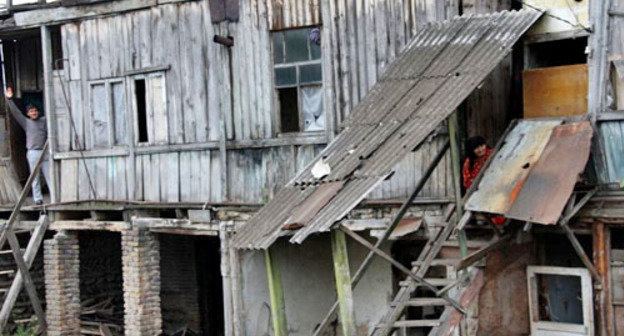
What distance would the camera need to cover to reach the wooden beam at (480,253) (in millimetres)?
13477

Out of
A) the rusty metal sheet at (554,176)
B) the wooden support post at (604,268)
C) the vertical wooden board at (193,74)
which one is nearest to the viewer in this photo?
the rusty metal sheet at (554,176)

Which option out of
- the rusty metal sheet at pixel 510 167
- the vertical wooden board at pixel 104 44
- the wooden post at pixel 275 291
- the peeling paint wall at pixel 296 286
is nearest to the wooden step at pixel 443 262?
the rusty metal sheet at pixel 510 167

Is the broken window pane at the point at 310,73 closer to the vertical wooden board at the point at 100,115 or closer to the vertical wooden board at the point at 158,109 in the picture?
the vertical wooden board at the point at 158,109

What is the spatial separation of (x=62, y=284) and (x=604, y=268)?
31.6 ft

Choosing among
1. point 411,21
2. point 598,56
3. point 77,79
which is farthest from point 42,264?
point 598,56

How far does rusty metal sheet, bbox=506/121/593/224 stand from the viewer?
12953 mm

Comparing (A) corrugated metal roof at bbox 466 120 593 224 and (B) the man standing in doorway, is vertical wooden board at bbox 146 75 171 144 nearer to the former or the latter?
(B) the man standing in doorway

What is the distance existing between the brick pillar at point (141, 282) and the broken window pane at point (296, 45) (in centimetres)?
403

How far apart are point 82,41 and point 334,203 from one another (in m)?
7.96

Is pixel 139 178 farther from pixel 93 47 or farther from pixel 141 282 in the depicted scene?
pixel 93 47

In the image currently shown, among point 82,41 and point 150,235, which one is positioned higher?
point 82,41

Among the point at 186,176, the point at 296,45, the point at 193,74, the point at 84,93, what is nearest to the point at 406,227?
the point at 296,45

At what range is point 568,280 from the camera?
14.7 m

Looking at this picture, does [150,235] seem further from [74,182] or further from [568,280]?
[568,280]
